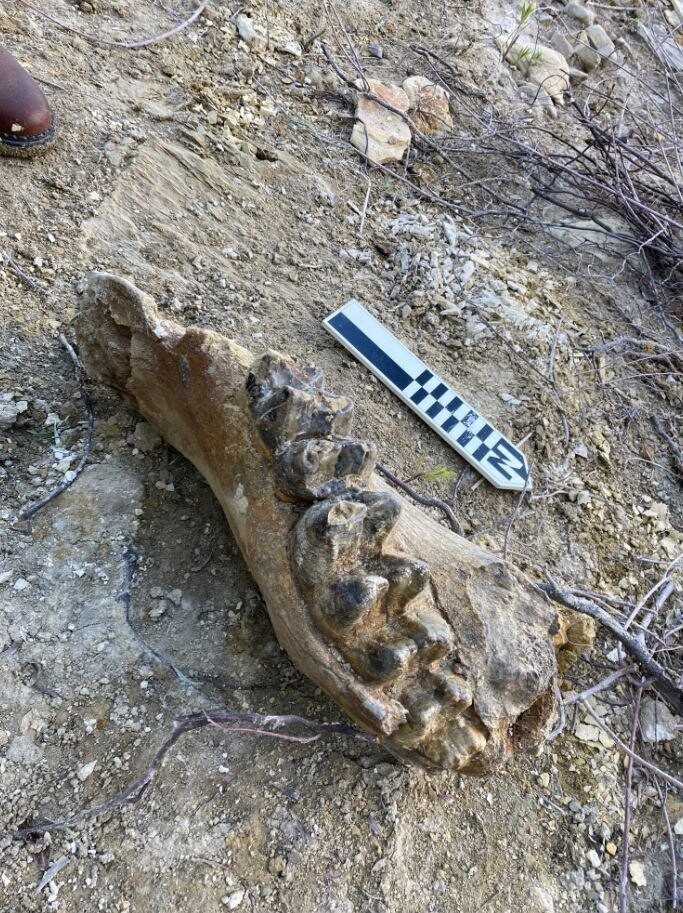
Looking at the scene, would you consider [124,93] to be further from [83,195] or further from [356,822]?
[356,822]

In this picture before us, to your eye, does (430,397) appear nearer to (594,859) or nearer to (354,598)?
(354,598)

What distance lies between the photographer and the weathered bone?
3.71 ft

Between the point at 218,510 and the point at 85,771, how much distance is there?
58 centimetres

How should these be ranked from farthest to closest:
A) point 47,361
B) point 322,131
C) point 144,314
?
point 322,131
point 47,361
point 144,314

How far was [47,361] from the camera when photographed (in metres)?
1.72

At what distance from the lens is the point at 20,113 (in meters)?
1.87

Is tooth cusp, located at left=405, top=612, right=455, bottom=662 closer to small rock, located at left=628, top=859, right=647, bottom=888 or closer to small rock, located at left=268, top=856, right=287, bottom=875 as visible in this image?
small rock, located at left=268, top=856, right=287, bottom=875

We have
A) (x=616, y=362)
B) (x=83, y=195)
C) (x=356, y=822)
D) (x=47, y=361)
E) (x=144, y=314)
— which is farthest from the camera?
(x=616, y=362)

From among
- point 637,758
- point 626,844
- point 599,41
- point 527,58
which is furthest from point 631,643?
point 599,41

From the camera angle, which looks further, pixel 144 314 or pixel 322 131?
pixel 322 131

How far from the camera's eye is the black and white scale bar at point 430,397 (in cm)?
185

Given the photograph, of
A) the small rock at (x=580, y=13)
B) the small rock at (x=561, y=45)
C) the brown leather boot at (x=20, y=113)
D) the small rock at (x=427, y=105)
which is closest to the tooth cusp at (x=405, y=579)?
the brown leather boot at (x=20, y=113)

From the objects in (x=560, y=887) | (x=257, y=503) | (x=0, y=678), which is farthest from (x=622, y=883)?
(x=0, y=678)

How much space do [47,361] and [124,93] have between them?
109cm
